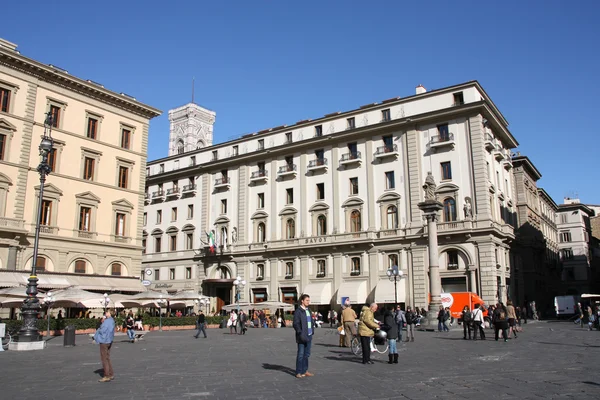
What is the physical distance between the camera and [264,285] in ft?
164

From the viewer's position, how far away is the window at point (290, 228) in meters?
49.6

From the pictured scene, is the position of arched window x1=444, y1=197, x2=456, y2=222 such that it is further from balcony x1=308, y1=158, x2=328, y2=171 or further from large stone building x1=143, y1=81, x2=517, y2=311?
balcony x1=308, y1=158, x2=328, y2=171

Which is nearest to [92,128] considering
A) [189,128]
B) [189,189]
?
[189,189]

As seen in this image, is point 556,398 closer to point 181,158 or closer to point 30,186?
point 30,186

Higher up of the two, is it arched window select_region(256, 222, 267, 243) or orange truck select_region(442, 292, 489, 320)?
arched window select_region(256, 222, 267, 243)

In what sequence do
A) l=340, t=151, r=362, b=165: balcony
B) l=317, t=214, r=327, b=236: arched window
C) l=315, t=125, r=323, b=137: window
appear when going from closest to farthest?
l=340, t=151, r=362, b=165: balcony
l=317, t=214, r=327, b=236: arched window
l=315, t=125, r=323, b=137: window

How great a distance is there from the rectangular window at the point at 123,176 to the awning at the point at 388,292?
21331mm

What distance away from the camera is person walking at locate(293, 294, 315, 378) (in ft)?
36.4

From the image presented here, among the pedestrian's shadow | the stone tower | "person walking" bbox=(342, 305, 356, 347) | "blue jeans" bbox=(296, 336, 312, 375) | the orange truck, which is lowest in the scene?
Result: the pedestrian's shadow

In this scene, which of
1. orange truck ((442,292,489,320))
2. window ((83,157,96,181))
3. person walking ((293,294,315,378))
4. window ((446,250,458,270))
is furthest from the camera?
window ((446,250,458,270))

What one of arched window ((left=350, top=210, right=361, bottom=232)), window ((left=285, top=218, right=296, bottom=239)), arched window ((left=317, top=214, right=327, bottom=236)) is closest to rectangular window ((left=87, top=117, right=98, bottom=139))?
window ((left=285, top=218, right=296, bottom=239))

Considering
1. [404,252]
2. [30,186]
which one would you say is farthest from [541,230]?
[30,186]

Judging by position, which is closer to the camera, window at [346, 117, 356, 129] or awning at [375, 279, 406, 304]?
awning at [375, 279, 406, 304]

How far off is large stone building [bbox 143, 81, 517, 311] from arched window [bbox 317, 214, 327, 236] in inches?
4.7
